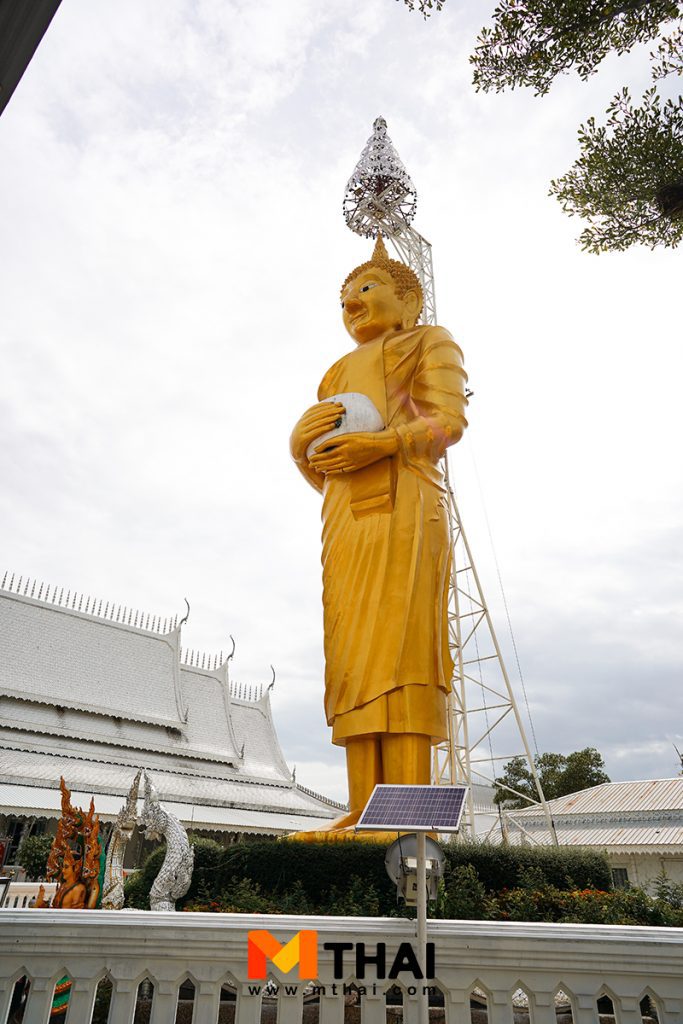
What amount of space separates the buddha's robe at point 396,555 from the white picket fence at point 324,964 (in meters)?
2.78

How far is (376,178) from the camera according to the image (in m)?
9.69

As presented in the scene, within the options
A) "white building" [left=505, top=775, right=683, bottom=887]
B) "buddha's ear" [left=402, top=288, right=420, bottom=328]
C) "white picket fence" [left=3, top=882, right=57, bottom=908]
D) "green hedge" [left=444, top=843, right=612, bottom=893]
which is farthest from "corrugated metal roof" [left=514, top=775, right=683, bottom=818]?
"buddha's ear" [left=402, top=288, right=420, bottom=328]

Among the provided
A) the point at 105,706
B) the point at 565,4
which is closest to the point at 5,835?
the point at 105,706

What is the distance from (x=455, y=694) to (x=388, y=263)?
7544 mm

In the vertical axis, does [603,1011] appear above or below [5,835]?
below

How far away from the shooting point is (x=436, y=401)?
6262 mm

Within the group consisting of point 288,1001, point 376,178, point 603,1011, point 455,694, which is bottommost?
point 603,1011

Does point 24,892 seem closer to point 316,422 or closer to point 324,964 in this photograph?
point 316,422

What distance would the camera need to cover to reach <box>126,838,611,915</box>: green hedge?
15.7 ft

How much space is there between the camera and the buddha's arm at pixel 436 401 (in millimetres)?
6020

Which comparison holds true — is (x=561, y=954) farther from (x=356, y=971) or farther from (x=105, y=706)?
(x=105, y=706)

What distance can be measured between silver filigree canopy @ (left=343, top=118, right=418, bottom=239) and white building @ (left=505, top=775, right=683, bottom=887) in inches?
364

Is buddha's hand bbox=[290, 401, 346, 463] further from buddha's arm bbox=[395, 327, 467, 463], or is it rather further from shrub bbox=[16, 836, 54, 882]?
shrub bbox=[16, 836, 54, 882]

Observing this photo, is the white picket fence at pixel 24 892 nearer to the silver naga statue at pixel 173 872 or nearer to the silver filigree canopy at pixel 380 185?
the silver naga statue at pixel 173 872
